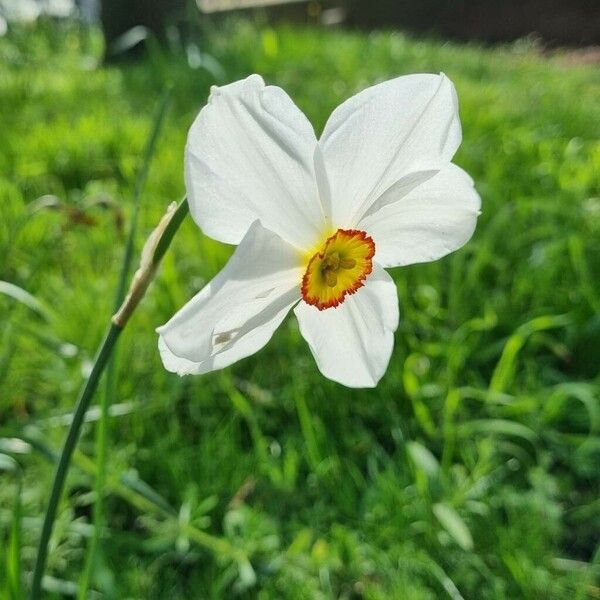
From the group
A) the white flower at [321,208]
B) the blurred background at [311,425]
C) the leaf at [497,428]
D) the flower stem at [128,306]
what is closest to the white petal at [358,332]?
the white flower at [321,208]

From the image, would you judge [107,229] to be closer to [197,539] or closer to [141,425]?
[141,425]

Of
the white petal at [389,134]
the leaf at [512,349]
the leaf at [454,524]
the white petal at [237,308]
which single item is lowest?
the leaf at [512,349]

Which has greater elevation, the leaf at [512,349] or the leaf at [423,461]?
the leaf at [423,461]

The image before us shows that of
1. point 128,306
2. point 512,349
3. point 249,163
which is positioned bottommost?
point 512,349

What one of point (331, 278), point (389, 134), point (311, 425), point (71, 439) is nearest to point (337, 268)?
point (331, 278)

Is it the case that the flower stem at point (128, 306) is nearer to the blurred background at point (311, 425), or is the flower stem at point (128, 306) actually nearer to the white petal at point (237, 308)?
the white petal at point (237, 308)

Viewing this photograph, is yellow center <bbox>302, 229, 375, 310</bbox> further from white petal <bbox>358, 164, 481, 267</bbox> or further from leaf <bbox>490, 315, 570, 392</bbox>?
leaf <bbox>490, 315, 570, 392</bbox>

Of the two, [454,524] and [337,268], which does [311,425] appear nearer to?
[454,524]
